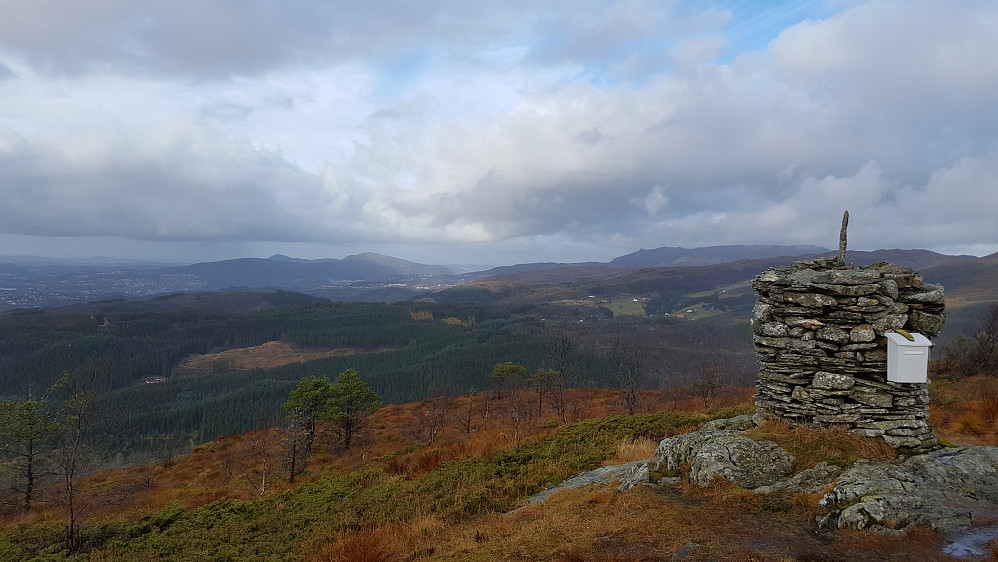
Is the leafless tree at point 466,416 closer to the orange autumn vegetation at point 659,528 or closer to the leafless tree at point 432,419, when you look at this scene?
the leafless tree at point 432,419

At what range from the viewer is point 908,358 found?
9750 millimetres

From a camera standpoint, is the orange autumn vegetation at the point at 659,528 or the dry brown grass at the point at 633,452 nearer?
the orange autumn vegetation at the point at 659,528

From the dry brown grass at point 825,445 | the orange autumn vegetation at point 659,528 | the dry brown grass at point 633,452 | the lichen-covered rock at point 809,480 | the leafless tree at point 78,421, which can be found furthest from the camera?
the leafless tree at point 78,421

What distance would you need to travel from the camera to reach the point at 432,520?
457 inches

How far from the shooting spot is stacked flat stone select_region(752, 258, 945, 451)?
10095 mm

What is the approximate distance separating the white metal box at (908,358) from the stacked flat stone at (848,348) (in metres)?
0.36

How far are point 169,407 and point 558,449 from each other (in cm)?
14823

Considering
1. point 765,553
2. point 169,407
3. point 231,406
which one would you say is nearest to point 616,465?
point 765,553

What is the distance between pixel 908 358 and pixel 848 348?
1085 mm

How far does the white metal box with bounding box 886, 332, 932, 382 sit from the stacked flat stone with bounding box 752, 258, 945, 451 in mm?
362

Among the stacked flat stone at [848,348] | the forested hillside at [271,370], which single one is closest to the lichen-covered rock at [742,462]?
the stacked flat stone at [848,348]

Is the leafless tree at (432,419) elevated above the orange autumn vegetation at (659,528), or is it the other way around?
the orange autumn vegetation at (659,528)

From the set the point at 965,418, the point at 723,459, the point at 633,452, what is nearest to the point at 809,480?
the point at 723,459

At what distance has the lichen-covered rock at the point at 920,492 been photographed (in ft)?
24.1
